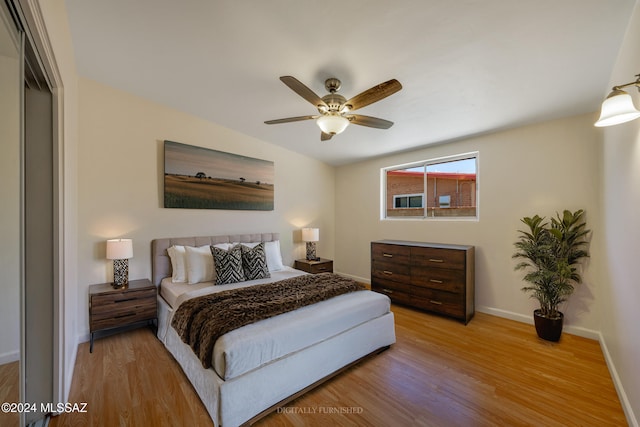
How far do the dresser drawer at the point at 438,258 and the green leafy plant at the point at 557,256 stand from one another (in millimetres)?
678

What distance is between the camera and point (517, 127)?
316cm

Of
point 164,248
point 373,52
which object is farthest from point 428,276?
point 164,248

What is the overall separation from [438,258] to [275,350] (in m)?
2.46

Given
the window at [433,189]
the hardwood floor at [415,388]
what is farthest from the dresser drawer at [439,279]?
the window at [433,189]

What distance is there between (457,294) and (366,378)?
1721mm

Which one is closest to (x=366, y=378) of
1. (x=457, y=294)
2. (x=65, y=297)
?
(x=457, y=294)

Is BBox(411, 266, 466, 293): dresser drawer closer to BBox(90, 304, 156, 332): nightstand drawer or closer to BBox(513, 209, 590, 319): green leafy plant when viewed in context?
BBox(513, 209, 590, 319): green leafy plant

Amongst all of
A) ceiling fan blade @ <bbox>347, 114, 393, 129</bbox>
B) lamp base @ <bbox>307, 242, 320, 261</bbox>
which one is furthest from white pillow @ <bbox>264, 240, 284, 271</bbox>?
ceiling fan blade @ <bbox>347, 114, 393, 129</bbox>

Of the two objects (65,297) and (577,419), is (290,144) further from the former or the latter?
(577,419)

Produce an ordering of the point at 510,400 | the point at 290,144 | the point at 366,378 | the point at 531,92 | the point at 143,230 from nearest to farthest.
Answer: the point at 510,400, the point at 366,378, the point at 531,92, the point at 143,230, the point at 290,144

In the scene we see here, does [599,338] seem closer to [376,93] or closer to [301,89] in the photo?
[376,93]

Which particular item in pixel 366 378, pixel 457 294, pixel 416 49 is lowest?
pixel 366 378

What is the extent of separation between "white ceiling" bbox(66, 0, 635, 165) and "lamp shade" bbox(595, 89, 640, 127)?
681 millimetres

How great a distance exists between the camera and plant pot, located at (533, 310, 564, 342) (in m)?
2.66
